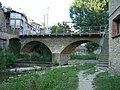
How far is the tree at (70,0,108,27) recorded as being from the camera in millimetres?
37531

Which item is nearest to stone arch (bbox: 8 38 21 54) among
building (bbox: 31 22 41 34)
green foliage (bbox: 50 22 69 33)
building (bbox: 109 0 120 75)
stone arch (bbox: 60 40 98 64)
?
green foliage (bbox: 50 22 69 33)

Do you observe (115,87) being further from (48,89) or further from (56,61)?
(56,61)

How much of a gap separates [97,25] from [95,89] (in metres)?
30.4

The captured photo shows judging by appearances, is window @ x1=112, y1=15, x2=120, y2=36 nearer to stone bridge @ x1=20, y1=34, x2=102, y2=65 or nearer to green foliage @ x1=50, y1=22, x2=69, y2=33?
stone bridge @ x1=20, y1=34, x2=102, y2=65

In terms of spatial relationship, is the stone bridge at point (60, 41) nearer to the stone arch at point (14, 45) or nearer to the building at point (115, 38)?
the stone arch at point (14, 45)

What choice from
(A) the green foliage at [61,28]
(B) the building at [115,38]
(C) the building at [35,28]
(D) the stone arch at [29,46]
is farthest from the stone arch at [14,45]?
(B) the building at [115,38]

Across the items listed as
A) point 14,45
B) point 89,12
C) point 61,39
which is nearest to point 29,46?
point 14,45

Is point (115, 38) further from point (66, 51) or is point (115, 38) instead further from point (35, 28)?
point (35, 28)

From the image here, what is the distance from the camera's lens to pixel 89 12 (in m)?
38.6

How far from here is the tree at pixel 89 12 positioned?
37.5 meters

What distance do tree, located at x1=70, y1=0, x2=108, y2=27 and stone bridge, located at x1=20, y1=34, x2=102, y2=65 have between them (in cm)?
502

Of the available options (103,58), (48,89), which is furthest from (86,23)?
Result: (48,89)

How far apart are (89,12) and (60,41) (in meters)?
7.77

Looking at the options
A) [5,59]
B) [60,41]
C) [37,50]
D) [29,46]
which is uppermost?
[60,41]
